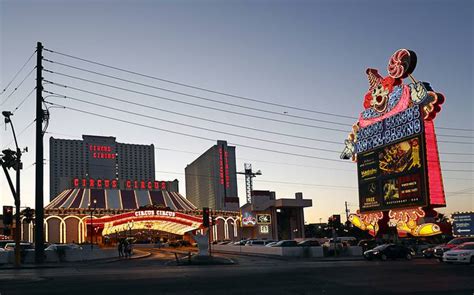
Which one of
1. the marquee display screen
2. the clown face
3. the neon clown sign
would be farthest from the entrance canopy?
the clown face

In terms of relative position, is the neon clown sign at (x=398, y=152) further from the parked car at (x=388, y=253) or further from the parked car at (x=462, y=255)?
the parked car at (x=462, y=255)

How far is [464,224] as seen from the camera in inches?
3875

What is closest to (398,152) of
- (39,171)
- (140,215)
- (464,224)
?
(39,171)

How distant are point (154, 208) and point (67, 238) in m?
15.1

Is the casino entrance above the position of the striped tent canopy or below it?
below

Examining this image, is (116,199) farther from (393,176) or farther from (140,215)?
(393,176)

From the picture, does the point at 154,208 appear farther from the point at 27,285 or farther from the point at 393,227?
the point at 27,285

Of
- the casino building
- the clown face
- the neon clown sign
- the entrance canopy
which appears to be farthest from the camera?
the entrance canopy

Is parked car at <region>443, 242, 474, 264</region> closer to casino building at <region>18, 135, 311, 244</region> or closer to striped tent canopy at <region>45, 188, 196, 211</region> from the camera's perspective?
casino building at <region>18, 135, 311, 244</region>

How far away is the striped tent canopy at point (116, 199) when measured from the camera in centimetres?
8944

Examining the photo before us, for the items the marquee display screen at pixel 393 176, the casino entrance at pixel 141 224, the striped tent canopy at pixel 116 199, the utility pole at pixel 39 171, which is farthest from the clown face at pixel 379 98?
the striped tent canopy at pixel 116 199

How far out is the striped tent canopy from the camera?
8944cm

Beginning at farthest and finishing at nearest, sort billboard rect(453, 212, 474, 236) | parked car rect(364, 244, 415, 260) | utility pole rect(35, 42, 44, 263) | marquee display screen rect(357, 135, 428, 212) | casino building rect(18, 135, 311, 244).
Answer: billboard rect(453, 212, 474, 236) → casino building rect(18, 135, 311, 244) → marquee display screen rect(357, 135, 428, 212) → parked car rect(364, 244, 415, 260) → utility pole rect(35, 42, 44, 263)

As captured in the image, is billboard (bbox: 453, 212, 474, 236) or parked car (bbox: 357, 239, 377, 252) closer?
parked car (bbox: 357, 239, 377, 252)
